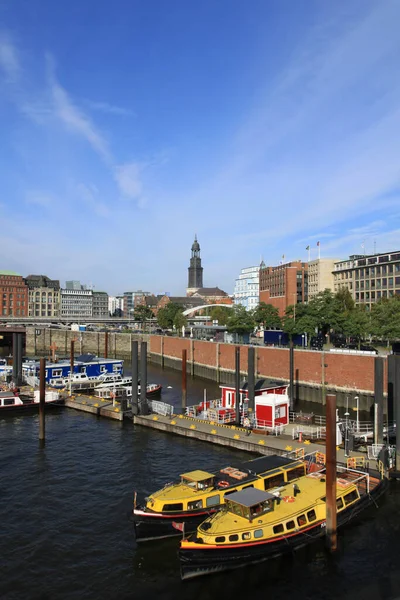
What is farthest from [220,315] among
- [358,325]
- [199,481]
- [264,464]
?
[199,481]

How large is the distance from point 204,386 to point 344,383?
23936 millimetres

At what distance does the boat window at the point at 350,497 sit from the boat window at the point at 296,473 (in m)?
3.44

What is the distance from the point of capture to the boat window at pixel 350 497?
87.1ft

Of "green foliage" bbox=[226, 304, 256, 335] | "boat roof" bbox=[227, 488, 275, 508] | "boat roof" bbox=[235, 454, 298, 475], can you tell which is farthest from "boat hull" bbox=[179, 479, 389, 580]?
"green foliage" bbox=[226, 304, 256, 335]

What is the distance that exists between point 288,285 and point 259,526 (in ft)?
434

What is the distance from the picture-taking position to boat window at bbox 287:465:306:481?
28.8 m

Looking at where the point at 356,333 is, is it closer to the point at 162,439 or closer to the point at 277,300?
the point at 162,439

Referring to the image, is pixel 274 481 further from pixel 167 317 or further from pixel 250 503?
pixel 167 317

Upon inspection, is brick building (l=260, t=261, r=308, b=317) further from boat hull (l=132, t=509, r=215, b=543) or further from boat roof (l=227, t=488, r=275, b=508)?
boat roof (l=227, t=488, r=275, b=508)

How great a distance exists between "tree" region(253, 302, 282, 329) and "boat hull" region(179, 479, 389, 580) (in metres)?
91.6

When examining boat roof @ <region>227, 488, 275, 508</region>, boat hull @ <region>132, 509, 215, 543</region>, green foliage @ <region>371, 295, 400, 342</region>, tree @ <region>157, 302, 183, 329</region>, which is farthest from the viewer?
tree @ <region>157, 302, 183, 329</region>

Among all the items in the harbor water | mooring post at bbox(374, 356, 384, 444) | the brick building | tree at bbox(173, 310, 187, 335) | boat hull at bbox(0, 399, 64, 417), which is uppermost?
the brick building

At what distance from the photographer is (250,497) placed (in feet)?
76.8

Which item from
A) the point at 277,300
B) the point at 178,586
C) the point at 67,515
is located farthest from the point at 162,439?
the point at 277,300
